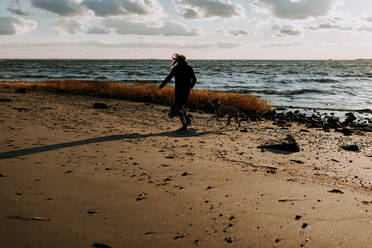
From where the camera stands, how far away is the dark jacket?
28.6 feet

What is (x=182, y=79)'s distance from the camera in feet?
28.9

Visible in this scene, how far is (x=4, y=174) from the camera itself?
480cm

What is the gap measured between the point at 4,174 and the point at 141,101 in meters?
14.2

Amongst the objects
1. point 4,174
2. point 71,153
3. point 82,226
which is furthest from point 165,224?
point 71,153

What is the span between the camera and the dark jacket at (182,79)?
28.6 feet

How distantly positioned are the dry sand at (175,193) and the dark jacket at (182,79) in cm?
162

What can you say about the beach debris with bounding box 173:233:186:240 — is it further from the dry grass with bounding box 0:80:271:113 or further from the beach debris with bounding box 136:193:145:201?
the dry grass with bounding box 0:80:271:113

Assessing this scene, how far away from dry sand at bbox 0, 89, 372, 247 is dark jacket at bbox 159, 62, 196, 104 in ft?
5.30

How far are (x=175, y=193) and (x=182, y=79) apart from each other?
16.6 ft

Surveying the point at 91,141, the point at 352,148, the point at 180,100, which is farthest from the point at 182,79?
the point at 352,148

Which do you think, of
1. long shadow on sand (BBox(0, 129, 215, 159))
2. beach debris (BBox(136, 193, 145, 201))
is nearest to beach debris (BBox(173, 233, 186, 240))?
beach debris (BBox(136, 193, 145, 201))

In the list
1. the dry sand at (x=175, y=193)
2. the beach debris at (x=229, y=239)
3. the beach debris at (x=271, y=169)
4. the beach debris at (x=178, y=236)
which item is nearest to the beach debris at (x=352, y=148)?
the dry sand at (x=175, y=193)

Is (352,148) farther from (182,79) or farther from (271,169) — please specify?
(182,79)

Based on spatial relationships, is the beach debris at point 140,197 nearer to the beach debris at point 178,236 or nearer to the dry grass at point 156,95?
Result: the beach debris at point 178,236
